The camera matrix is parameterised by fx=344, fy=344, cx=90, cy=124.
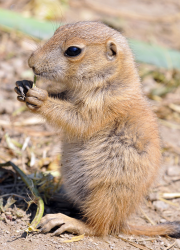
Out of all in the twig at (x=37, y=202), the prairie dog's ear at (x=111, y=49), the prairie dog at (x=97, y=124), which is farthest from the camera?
the prairie dog's ear at (x=111, y=49)

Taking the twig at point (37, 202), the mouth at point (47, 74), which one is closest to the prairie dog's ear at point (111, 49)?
the mouth at point (47, 74)

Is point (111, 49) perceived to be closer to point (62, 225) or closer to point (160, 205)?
point (62, 225)

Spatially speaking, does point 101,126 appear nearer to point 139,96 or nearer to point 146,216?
point 139,96

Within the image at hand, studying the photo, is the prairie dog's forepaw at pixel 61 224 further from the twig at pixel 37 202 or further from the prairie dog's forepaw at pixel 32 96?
the prairie dog's forepaw at pixel 32 96

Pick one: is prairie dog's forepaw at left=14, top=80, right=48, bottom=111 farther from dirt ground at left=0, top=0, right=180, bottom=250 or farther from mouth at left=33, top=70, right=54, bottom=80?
dirt ground at left=0, top=0, right=180, bottom=250

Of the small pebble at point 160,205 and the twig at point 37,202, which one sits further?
the small pebble at point 160,205

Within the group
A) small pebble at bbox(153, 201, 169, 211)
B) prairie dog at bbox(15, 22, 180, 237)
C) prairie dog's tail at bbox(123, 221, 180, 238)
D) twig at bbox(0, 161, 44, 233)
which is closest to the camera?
twig at bbox(0, 161, 44, 233)

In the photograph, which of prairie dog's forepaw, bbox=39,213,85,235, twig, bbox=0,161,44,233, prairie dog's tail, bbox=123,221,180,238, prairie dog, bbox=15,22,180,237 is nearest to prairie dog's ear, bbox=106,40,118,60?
prairie dog, bbox=15,22,180,237

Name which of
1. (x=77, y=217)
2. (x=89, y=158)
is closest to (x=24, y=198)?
(x=77, y=217)
